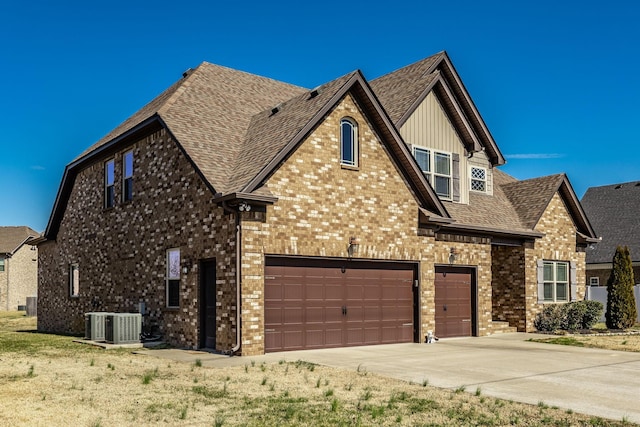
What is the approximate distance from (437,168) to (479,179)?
298 cm

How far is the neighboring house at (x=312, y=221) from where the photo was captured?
1745cm

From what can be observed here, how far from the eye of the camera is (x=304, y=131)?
696 inches

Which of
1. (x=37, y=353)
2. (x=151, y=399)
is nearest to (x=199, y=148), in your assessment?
(x=37, y=353)

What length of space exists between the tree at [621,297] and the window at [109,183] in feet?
63.7

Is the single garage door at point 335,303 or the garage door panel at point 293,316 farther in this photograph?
the garage door panel at point 293,316

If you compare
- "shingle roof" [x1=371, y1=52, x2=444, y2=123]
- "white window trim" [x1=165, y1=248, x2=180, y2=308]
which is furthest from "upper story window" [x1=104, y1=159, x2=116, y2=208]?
"shingle roof" [x1=371, y1=52, x2=444, y2=123]

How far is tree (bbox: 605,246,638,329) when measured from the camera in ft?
87.8

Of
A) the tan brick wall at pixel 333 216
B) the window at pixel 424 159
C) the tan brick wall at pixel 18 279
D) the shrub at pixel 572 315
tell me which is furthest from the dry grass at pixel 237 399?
the tan brick wall at pixel 18 279

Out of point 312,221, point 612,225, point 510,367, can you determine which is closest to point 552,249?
point 312,221

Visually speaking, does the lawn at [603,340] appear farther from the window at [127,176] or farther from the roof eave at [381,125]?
the window at [127,176]

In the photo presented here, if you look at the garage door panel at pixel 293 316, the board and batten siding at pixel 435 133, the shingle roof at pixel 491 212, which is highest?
the board and batten siding at pixel 435 133

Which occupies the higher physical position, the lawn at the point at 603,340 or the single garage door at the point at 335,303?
the single garage door at the point at 335,303

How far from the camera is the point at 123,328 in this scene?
62.3 ft

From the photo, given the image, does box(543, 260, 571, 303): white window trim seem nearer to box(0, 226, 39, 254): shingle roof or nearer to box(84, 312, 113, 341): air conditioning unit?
box(84, 312, 113, 341): air conditioning unit
